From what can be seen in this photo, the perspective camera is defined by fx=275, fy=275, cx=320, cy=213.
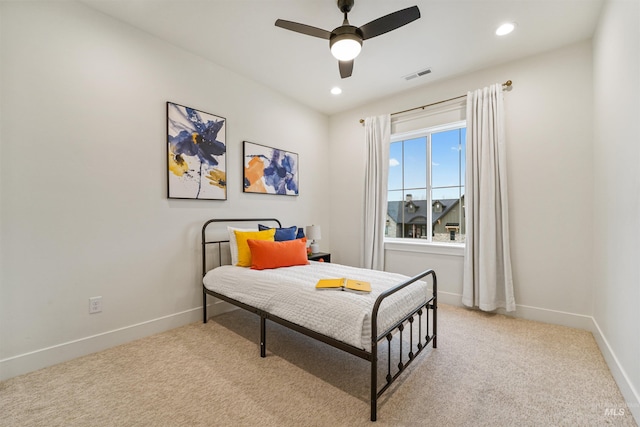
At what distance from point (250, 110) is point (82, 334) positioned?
2892mm

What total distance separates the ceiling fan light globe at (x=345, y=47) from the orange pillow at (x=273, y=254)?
1868mm

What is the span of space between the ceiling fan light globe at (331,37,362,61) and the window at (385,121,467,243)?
2.02 metres

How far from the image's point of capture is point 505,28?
2.57m

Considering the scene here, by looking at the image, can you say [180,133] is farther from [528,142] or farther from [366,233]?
[528,142]

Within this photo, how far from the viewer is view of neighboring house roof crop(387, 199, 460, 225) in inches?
151

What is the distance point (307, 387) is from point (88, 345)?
1.92 m

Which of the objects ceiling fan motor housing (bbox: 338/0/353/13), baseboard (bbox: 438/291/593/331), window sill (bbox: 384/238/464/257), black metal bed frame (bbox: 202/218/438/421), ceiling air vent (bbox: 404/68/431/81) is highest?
ceiling air vent (bbox: 404/68/431/81)

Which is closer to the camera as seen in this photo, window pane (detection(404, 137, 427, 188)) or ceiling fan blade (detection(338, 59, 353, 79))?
ceiling fan blade (detection(338, 59, 353, 79))

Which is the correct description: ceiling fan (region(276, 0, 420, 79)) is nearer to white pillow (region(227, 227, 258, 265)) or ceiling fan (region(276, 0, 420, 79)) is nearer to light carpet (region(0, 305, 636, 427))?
white pillow (region(227, 227, 258, 265))

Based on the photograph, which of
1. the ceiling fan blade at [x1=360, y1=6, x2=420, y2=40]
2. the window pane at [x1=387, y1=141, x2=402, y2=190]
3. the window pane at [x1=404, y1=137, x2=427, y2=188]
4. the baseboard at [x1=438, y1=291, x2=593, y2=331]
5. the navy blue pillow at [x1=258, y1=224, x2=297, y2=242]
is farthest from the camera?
the window pane at [x1=387, y1=141, x2=402, y2=190]

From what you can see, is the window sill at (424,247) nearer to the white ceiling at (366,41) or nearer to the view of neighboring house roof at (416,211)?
the view of neighboring house roof at (416,211)

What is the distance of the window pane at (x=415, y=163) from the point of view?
399 cm

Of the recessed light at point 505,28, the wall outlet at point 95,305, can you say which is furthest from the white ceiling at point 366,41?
the wall outlet at point 95,305

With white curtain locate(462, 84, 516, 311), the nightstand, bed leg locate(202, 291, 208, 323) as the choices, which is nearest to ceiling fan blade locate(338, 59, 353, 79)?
white curtain locate(462, 84, 516, 311)
